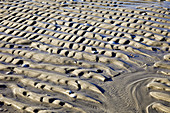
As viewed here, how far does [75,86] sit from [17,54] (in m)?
1.69

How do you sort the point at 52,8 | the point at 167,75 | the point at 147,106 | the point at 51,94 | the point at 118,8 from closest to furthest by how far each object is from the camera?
the point at 147,106 → the point at 51,94 → the point at 167,75 → the point at 118,8 → the point at 52,8

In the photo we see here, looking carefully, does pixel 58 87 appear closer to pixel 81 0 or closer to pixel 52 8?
pixel 52 8

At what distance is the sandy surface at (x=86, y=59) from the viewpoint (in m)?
2.58

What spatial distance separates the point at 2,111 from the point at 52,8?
14.3 feet

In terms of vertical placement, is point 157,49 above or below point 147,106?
above

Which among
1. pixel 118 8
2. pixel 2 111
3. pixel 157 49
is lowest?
pixel 2 111

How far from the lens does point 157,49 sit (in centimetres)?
377

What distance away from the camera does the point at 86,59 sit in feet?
11.8

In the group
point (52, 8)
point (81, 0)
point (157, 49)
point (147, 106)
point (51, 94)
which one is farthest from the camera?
point (81, 0)

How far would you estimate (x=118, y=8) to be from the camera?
19.1ft

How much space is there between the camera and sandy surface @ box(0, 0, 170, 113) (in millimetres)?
2584

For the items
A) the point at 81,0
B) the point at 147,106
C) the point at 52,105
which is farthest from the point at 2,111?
the point at 81,0

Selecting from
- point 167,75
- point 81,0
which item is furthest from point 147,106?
point 81,0

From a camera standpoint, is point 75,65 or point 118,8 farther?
point 118,8
